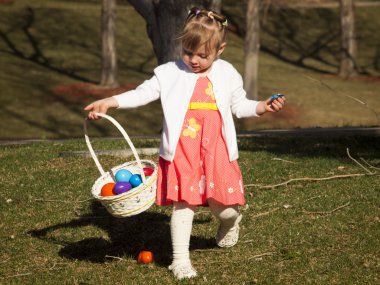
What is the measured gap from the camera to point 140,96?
5445 millimetres

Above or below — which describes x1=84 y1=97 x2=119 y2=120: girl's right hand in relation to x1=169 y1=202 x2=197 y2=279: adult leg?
above

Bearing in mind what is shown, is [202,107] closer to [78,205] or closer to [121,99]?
[121,99]

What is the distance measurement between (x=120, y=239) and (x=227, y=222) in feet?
4.29

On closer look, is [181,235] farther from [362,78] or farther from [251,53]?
[362,78]

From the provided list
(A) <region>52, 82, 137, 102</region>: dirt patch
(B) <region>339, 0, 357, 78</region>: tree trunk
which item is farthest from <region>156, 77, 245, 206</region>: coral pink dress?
(B) <region>339, 0, 357, 78</region>: tree trunk

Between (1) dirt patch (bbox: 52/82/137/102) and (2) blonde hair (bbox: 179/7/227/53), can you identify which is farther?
(1) dirt patch (bbox: 52/82/137/102)

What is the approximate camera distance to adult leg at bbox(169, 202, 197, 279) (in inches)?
210

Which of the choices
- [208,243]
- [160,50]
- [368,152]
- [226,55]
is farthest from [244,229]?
[226,55]

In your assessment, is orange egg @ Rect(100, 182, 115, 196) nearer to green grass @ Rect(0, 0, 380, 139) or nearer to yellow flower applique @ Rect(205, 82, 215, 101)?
yellow flower applique @ Rect(205, 82, 215, 101)

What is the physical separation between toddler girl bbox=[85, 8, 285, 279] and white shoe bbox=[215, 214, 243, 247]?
67cm

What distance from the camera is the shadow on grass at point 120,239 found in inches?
249

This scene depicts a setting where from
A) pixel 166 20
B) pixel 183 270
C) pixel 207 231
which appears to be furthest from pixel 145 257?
pixel 166 20

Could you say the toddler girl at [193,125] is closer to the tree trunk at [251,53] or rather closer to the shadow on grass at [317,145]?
the shadow on grass at [317,145]

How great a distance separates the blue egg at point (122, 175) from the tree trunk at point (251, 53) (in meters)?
21.2
